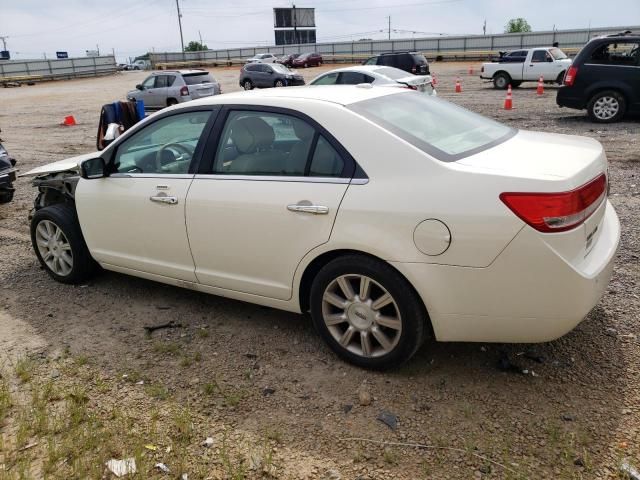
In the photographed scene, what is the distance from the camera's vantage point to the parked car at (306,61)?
164ft

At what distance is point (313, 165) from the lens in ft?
11.0

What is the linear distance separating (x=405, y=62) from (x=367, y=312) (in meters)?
23.9

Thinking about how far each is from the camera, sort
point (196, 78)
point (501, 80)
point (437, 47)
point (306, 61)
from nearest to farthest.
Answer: point (196, 78) → point (501, 80) → point (306, 61) → point (437, 47)

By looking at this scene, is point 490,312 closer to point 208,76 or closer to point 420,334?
point 420,334

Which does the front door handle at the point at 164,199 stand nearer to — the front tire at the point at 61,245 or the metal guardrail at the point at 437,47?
the front tire at the point at 61,245

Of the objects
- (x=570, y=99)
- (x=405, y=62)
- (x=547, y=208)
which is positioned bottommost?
(x=570, y=99)

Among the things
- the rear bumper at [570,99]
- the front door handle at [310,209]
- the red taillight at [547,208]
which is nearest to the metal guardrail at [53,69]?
the rear bumper at [570,99]

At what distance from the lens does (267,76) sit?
1115 inches

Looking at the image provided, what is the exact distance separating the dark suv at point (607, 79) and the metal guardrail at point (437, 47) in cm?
3021

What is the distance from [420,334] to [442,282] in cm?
37

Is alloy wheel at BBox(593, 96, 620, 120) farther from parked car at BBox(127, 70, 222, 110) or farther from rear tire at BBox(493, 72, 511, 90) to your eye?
parked car at BBox(127, 70, 222, 110)

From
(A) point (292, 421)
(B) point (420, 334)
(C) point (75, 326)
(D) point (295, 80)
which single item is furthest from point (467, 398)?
(D) point (295, 80)

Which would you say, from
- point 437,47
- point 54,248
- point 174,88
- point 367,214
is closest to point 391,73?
point 174,88

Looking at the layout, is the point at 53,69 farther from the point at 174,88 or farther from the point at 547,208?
the point at 547,208
